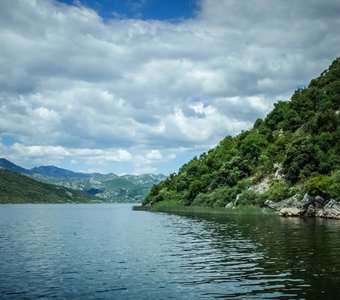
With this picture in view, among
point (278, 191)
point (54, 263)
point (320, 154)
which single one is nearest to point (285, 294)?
point (54, 263)

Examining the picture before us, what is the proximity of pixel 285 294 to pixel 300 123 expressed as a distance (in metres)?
178

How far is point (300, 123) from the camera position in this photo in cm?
19712

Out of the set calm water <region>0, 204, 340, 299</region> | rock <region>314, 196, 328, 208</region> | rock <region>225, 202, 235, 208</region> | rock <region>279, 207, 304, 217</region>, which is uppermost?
rock <region>314, 196, 328, 208</region>

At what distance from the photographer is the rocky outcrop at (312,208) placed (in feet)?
362

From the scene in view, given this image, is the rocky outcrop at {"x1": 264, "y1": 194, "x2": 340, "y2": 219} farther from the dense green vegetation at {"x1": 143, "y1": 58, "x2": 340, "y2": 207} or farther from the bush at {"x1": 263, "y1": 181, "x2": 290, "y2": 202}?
the bush at {"x1": 263, "y1": 181, "x2": 290, "y2": 202}

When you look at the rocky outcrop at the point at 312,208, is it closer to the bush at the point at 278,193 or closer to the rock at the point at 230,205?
the bush at the point at 278,193

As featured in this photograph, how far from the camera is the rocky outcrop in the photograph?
362 feet

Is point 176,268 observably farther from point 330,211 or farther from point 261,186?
point 261,186

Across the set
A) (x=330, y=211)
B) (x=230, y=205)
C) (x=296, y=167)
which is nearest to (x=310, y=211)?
(x=330, y=211)

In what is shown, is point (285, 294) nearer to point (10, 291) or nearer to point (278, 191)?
point (10, 291)

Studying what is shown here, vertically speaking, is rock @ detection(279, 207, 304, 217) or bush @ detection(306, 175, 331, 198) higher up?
bush @ detection(306, 175, 331, 198)

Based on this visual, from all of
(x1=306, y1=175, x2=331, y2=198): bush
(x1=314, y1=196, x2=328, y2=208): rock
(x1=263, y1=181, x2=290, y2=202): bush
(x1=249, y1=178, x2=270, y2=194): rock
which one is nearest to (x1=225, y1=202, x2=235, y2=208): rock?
(x1=249, y1=178, x2=270, y2=194): rock

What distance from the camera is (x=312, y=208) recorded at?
118 meters

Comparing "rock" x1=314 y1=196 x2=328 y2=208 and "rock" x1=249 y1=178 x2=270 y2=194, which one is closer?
"rock" x1=314 y1=196 x2=328 y2=208
